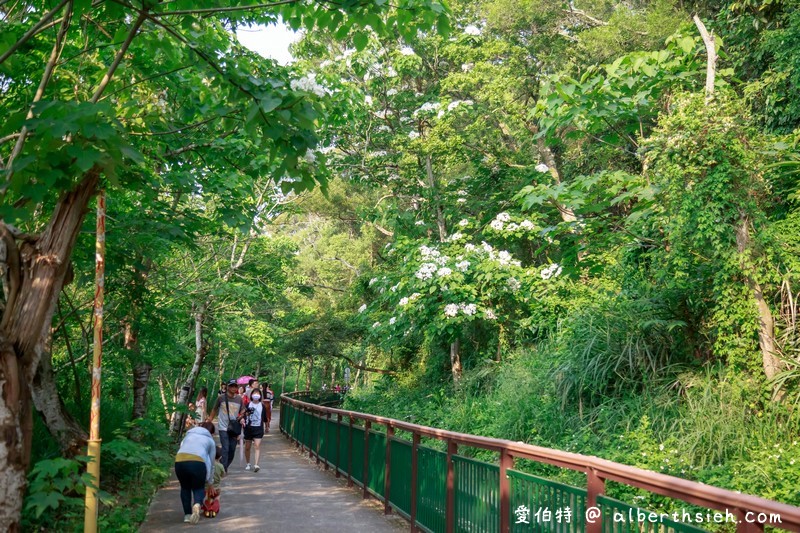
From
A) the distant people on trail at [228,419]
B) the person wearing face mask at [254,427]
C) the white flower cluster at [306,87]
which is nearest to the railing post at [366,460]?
the distant people on trail at [228,419]

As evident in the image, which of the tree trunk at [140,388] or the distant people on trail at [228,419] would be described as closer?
the tree trunk at [140,388]

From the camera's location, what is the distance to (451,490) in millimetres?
6648

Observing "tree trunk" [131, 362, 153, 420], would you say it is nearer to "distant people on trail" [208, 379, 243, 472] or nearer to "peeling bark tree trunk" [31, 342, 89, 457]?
"distant people on trail" [208, 379, 243, 472]

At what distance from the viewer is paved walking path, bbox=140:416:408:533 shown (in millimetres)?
8102

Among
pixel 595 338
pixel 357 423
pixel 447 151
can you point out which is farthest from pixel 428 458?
pixel 447 151

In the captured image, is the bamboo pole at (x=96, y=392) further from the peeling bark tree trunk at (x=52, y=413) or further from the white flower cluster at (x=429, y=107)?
the white flower cluster at (x=429, y=107)

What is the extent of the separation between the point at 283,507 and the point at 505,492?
469cm

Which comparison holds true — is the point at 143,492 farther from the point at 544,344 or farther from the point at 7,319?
the point at 544,344

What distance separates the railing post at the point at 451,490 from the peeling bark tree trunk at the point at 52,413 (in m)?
4.11

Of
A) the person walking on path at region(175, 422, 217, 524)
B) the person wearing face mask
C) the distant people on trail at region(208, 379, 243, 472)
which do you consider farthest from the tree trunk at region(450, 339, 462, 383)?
the person walking on path at region(175, 422, 217, 524)

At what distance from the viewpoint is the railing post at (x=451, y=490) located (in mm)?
6512

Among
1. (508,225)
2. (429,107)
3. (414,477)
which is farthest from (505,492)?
(429,107)

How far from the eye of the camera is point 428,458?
7.46m

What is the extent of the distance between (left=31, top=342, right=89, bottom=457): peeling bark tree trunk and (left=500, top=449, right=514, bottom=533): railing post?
4.85 metres
